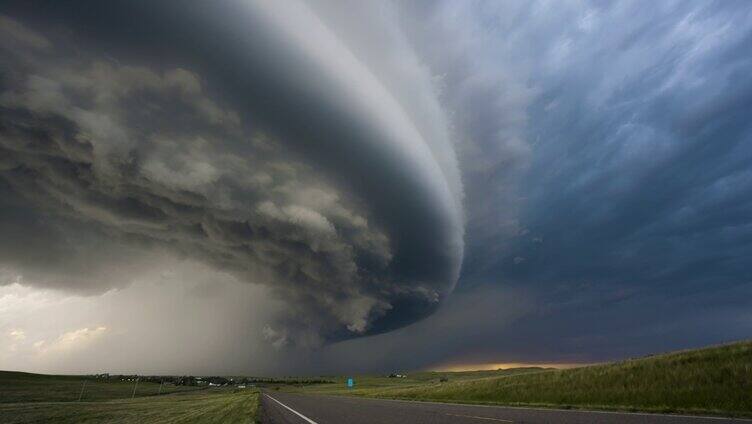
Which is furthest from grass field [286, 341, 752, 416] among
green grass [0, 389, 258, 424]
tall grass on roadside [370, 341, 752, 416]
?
green grass [0, 389, 258, 424]

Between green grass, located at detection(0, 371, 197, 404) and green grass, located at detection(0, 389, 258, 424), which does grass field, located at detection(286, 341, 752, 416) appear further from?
green grass, located at detection(0, 371, 197, 404)

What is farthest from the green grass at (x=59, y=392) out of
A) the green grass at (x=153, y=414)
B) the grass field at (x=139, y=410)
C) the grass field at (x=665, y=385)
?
the grass field at (x=665, y=385)

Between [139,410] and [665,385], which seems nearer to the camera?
[665,385]

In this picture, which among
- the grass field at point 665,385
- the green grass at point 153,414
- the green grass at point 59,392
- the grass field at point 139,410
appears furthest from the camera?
the green grass at point 59,392

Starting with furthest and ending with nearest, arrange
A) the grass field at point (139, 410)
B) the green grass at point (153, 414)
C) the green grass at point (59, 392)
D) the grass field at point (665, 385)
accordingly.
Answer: the green grass at point (59, 392)
the grass field at point (139, 410)
the green grass at point (153, 414)
the grass field at point (665, 385)

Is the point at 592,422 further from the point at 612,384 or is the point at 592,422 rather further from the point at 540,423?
the point at 612,384

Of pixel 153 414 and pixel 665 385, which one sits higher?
pixel 665 385

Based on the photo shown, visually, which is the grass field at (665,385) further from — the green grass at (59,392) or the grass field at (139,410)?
the green grass at (59,392)

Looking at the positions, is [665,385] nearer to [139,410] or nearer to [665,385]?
[665,385]

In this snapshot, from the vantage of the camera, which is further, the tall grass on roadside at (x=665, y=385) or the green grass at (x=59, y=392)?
the green grass at (x=59, y=392)

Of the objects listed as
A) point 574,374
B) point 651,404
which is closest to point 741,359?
point 651,404

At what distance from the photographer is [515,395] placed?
27.2 metres

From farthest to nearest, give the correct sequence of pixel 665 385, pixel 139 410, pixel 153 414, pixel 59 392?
pixel 59 392
pixel 139 410
pixel 153 414
pixel 665 385

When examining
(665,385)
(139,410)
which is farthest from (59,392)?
(665,385)
